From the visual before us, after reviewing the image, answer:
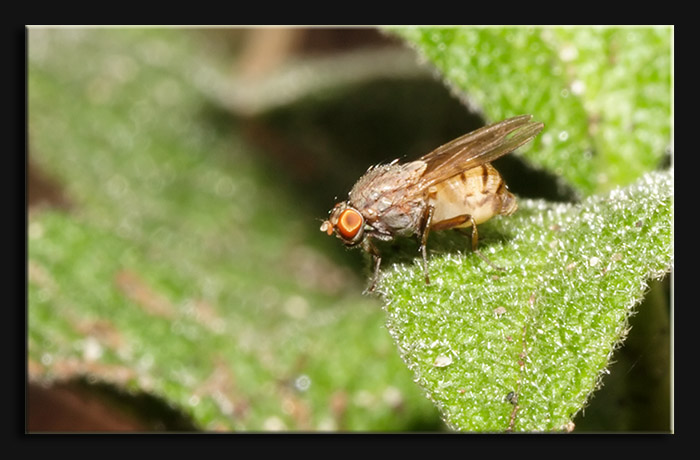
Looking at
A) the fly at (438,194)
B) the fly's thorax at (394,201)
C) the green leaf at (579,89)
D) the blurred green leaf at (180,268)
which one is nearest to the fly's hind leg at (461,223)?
the fly at (438,194)

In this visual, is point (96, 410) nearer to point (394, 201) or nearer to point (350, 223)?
point (350, 223)

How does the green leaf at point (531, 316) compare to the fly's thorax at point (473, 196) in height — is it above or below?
below

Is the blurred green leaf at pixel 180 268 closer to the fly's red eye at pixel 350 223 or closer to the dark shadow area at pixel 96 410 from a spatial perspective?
the dark shadow area at pixel 96 410

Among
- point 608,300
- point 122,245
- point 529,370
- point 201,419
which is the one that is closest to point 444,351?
point 529,370

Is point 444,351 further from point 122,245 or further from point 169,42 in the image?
point 169,42

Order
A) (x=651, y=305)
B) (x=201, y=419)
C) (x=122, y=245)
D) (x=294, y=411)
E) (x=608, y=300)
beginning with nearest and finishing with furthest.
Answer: (x=608, y=300) → (x=651, y=305) → (x=201, y=419) → (x=294, y=411) → (x=122, y=245)

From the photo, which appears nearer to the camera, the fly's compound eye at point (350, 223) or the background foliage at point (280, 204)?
the fly's compound eye at point (350, 223)
